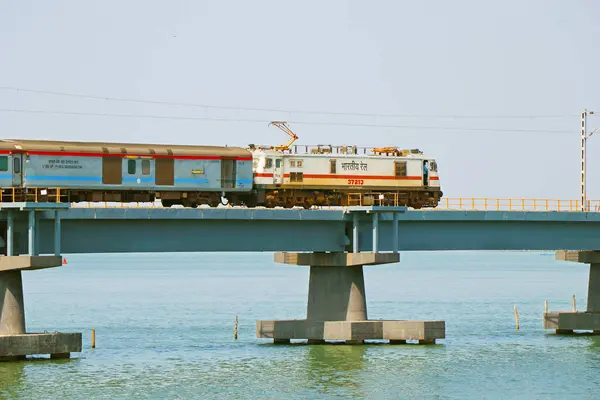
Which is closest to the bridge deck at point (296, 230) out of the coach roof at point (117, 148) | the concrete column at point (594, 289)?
the concrete column at point (594, 289)

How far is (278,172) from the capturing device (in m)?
80.2

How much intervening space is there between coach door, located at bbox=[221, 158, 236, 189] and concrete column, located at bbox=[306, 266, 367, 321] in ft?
24.9

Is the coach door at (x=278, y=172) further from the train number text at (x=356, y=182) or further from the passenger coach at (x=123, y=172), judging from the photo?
the train number text at (x=356, y=182)

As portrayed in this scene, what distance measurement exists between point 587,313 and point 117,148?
33625mm

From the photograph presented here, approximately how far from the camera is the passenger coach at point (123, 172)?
7138cm

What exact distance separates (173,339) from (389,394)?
30573 mm

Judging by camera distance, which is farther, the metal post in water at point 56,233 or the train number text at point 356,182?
the train number text at point 356,182

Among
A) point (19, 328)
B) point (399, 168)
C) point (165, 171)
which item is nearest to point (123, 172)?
point (165, 171)

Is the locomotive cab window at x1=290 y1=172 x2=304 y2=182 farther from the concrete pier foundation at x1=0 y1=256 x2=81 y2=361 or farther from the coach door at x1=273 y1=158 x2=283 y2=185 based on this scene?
the concrete pier foundation at x1=0 y1=256 x2=81 y2=361

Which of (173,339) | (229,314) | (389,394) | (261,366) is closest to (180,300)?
(229,314)

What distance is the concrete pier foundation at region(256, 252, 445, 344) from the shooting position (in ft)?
243

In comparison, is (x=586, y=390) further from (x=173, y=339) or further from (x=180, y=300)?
(x=180, y=300)

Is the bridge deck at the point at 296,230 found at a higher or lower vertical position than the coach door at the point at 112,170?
lower

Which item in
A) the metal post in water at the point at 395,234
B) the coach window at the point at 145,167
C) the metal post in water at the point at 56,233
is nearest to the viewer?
the metal post in water at the point at 56,233
